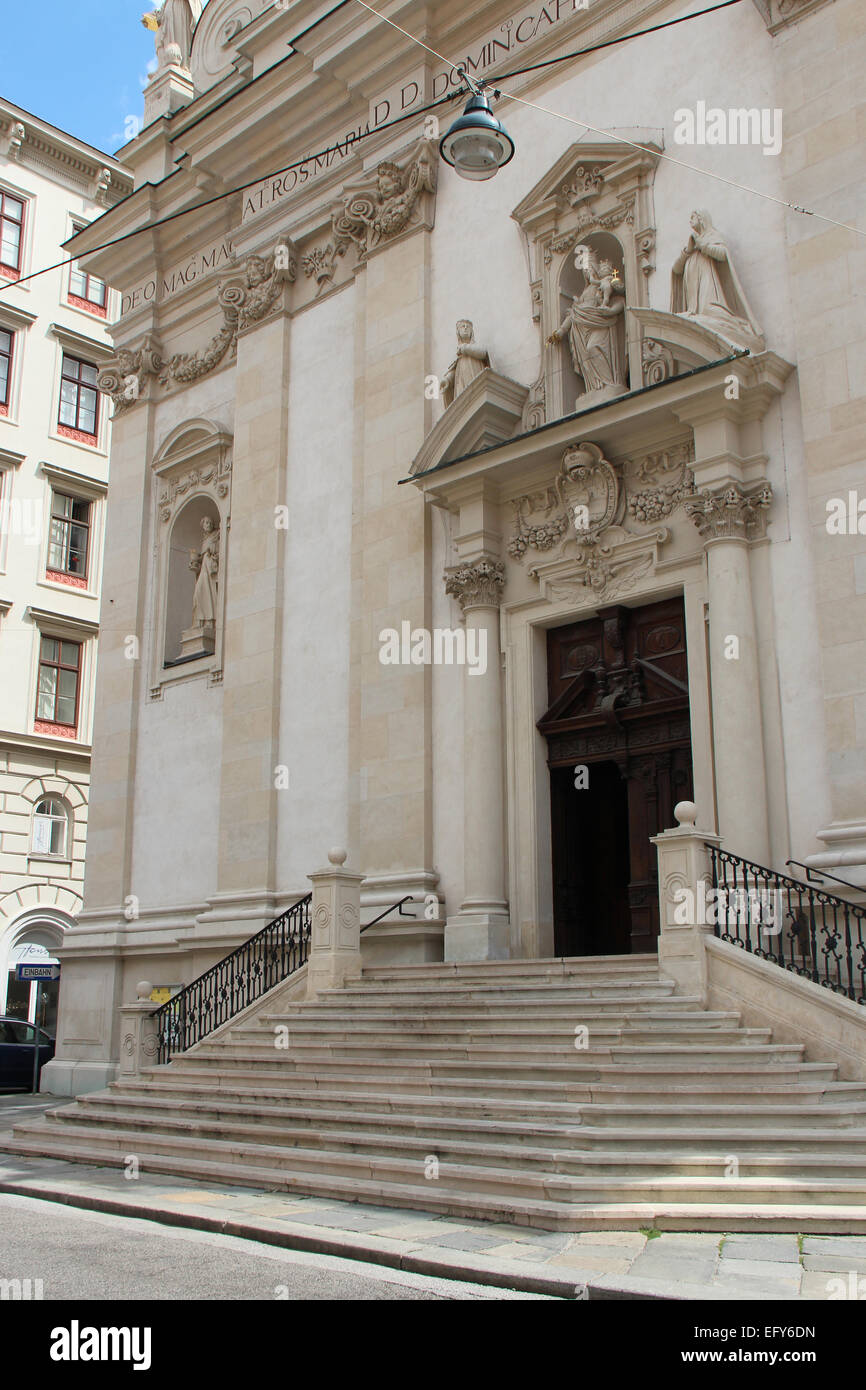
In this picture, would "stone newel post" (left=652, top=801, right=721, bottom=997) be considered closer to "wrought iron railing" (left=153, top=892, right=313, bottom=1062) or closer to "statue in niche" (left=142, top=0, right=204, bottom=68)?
"wrought iron railing" (left=153, top=892, right=313, bottom=1062)

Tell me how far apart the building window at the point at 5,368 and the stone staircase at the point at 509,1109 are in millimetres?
25024

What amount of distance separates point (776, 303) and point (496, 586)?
16.6ft

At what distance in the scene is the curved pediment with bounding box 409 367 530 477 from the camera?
56.4 feet

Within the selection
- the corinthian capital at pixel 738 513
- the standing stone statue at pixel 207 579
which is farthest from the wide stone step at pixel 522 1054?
the standing stone statue at pixel 207 579

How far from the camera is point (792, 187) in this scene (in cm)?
1495

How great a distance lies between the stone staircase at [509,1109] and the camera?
8688mm

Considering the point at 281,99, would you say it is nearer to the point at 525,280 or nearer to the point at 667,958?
the point at 525,280

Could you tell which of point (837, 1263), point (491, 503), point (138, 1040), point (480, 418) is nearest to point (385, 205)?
point (480, 418)

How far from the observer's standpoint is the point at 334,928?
50.8ft

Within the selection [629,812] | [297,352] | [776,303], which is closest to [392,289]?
[297,352]

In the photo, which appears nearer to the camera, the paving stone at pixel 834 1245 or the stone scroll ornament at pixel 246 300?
the paving stone at pixel 834 1245

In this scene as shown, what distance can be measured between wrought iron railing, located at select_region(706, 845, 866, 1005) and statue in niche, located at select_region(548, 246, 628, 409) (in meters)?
6.68

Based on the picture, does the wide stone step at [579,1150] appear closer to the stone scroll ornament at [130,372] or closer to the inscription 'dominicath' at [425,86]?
the inscription 'dominicath' at [425,86]
